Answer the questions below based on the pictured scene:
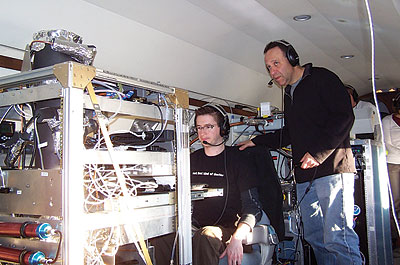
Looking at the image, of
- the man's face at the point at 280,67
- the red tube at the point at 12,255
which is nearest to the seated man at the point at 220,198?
the man's face at the point at 280,67

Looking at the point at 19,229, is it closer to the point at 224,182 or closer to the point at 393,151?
the point at 224,182

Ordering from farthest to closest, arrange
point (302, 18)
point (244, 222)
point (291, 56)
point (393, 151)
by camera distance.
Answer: point (393, 151) < point (302, 18) < point (291, 56) < point (244, 222)

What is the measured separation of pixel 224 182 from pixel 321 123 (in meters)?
0.61

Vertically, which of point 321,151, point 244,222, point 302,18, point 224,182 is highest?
point 302,18

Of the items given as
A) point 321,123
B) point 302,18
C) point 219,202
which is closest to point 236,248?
point 219,202

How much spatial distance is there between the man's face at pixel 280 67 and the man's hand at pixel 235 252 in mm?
864

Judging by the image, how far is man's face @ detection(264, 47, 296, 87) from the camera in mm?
2121

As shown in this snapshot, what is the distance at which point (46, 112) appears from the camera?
1334 millimetres

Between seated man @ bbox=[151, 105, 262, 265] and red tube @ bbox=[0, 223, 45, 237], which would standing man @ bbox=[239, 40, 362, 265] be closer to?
seated man @ bbox=[151, 105, 262, 265]

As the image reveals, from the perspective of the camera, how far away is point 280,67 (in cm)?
212

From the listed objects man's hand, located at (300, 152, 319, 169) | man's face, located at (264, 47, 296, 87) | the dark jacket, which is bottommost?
man's hand, located at (300, 152, 319, 169)

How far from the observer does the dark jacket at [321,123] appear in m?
1.87

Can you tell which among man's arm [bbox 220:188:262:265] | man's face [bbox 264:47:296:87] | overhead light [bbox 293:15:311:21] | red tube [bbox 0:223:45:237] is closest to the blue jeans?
man's arm [bbox 220:188:262:265]

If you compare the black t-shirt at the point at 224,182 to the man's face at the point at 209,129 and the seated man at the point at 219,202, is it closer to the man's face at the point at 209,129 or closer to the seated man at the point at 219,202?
the seated man at the point at 219,202
